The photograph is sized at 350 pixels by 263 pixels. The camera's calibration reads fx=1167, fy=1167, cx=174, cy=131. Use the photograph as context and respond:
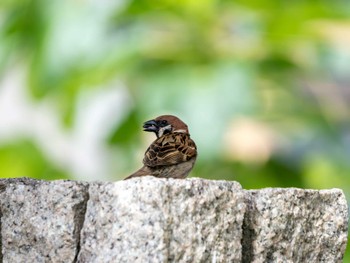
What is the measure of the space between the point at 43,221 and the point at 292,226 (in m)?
0.49

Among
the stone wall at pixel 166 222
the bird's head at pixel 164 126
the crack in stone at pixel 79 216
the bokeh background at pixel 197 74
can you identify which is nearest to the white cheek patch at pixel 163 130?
the bird's head at pixel 164 126

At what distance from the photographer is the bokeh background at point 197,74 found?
5.96 m

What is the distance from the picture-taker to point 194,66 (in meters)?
6.11

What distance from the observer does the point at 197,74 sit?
19.9 feet

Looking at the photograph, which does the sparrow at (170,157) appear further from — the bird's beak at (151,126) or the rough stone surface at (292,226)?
the rough stone surface at (292,226)

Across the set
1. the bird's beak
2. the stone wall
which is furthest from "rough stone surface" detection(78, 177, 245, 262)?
the bird's beak

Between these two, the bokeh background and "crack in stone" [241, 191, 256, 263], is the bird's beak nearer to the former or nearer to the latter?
"crack in stone" [241, 191, 256, 263]

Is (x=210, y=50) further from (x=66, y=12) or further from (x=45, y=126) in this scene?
(x=45, y=126)

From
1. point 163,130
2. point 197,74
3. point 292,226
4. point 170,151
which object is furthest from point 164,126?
point 197,74

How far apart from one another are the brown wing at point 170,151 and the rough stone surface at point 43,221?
0.65m

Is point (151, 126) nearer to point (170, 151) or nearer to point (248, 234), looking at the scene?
point (170, 151)

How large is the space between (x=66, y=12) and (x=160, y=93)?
0.76 meters

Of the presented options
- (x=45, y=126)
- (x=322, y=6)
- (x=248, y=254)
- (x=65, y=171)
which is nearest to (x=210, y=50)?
(x=322, y=6)

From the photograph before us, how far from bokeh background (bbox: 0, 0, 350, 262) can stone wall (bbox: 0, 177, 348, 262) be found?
3.28 metres
